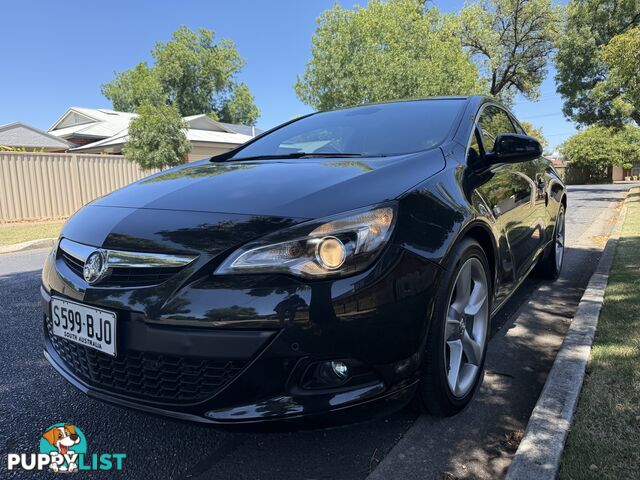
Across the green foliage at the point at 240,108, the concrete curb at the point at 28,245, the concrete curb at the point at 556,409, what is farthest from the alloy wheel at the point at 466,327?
the green foliage at the point at 240,108

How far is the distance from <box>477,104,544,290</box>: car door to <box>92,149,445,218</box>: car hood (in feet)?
2.00

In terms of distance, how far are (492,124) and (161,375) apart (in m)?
2.80

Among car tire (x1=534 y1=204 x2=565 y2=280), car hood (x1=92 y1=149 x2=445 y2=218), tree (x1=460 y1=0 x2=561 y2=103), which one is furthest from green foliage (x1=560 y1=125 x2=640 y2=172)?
car hood (x1=92 y1=149 x2=445 y2=218)

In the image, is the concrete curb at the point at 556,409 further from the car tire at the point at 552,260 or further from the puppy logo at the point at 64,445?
the puppy logo at the point at 64,445

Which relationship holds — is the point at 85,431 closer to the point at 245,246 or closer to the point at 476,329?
the point at 245,246

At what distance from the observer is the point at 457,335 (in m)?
2.24

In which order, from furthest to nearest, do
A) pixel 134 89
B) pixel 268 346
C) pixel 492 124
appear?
pixel 134 89
pixel 492 124
pixel 268 346

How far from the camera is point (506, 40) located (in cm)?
2705

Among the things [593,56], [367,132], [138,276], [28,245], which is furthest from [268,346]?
[593,56]

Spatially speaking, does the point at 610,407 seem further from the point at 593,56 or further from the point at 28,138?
the point at 28,138

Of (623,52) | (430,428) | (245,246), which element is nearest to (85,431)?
(245,246)

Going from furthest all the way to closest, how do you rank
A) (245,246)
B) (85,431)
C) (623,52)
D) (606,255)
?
(623,52), (606,255), (85,431), (245,246)

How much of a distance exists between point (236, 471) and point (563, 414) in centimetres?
140

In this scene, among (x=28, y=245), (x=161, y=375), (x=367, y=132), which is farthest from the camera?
(x=28, y=245)
